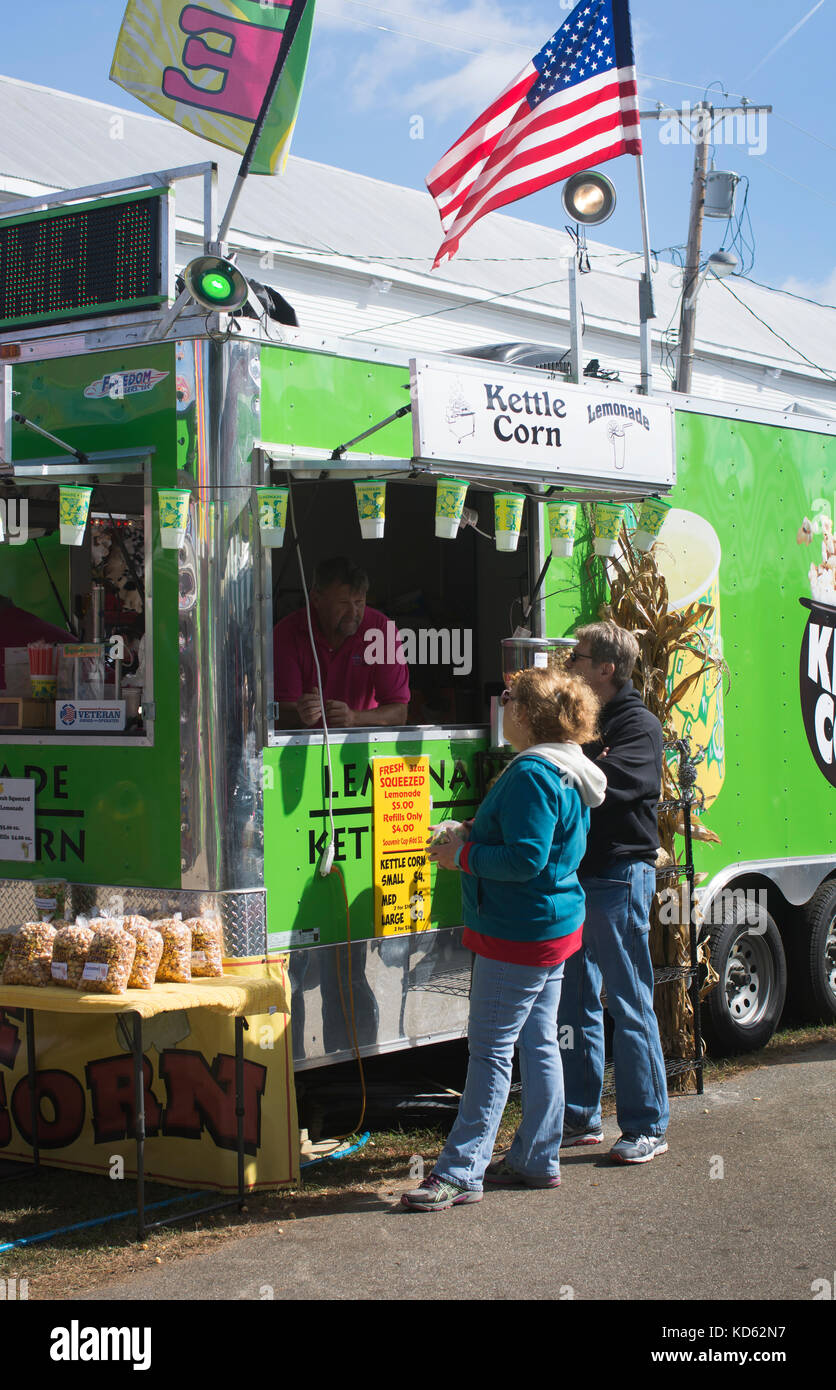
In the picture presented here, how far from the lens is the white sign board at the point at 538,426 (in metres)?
5.51

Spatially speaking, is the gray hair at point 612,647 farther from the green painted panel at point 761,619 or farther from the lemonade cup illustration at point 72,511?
the lemonade cup illustration at point 72,511

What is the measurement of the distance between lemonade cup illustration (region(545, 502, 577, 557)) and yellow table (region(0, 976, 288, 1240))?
2.14m

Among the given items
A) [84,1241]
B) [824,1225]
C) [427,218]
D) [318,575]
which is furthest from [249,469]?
[427,218]

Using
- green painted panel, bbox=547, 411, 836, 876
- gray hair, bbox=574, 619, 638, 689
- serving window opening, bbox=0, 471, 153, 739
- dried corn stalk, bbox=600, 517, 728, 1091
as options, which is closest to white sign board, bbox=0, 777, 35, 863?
serving window opening, bbox=0, 471, 153, 739

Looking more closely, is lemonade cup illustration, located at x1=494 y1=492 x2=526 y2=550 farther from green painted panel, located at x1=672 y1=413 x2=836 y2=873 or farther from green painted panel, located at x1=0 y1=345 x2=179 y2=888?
green painted panel, located at x1=672 y1=413 x2=836 y2=873

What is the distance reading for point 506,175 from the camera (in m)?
6.73

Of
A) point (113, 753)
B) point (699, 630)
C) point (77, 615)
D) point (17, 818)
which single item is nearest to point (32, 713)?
point (17, 818)

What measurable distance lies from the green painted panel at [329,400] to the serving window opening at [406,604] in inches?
8.9

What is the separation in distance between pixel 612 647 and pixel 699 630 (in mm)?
1524

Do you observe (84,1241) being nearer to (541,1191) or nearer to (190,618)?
(541,1191)

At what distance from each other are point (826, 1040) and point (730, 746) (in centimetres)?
171

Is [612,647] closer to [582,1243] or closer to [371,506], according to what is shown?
[371,506]

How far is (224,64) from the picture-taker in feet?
18.8
